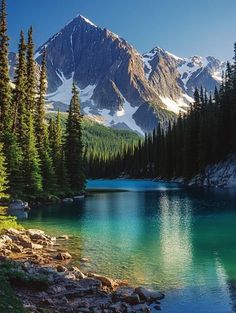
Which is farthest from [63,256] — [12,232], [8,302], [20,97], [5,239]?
[20,97]

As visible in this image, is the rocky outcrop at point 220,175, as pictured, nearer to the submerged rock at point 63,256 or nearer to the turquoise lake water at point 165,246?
the turquoise lake water at point 165,246

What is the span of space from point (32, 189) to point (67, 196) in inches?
492

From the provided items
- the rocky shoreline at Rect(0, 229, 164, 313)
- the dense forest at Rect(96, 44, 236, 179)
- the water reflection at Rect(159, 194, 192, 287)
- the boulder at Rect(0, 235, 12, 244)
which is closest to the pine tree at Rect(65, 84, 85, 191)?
the water reflection at Rect(159, 194, 192, 287)

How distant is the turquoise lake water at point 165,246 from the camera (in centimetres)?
2205

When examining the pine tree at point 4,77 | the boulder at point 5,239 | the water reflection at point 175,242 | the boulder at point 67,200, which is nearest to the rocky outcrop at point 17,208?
the pine tree at point 4,77

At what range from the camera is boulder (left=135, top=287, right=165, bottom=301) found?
20359mm

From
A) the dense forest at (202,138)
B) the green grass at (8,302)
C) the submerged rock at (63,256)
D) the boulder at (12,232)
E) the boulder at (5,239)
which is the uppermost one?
the dense forest at (202,138)

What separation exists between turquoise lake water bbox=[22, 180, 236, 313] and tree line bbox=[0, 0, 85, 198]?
243 inches

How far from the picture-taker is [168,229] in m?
41.3

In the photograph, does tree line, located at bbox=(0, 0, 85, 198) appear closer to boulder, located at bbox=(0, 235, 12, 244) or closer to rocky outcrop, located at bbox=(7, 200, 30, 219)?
rocky outcrop, located at bbox=(7, 200, 30, 219)

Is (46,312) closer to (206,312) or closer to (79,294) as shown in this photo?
(79,294)

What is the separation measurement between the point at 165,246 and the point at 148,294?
12792 millimetres

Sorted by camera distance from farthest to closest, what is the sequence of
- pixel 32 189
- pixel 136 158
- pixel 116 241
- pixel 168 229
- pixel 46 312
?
pixel 136 158
pixel 32 189
pixel 168 229
pixel 116 241
pixel 46 312

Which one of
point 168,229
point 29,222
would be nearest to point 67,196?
point 29,222
